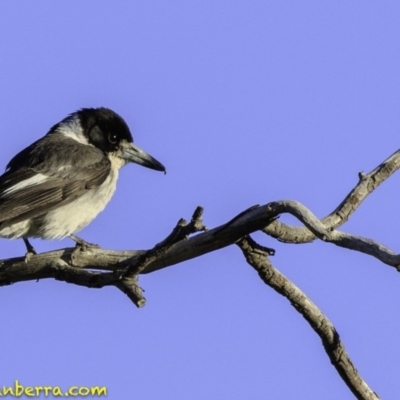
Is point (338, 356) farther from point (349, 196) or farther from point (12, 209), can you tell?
point (12, 209)

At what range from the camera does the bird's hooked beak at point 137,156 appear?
7438mm

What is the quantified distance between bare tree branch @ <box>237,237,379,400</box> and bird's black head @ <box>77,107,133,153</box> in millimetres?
3330

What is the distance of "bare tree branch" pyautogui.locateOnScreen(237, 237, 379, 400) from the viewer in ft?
14.0

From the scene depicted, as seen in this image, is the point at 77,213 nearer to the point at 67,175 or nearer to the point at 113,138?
A: the point at 67,175

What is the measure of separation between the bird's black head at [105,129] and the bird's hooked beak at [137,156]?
6 cm

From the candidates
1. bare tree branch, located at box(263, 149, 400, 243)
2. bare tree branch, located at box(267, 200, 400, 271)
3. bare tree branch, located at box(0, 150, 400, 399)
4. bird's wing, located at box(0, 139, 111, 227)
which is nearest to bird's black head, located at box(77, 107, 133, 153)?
bird's wing, located at box(0, 139, 111, 227)

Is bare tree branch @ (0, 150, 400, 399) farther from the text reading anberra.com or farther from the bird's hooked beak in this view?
the bird's hooked beak

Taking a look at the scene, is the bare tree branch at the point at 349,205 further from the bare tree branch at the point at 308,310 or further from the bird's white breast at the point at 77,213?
the bird's white breast at the point at 77,213

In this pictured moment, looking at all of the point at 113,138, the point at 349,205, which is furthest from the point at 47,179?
the point at 349,205

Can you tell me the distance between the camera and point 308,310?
14.1ft

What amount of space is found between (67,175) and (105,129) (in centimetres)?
84

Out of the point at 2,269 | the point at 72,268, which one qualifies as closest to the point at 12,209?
the point at 2,269

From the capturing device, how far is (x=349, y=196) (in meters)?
4.48

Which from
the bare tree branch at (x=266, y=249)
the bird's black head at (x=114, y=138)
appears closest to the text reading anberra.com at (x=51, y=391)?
the bare tree branch at (x=266, y=249)
